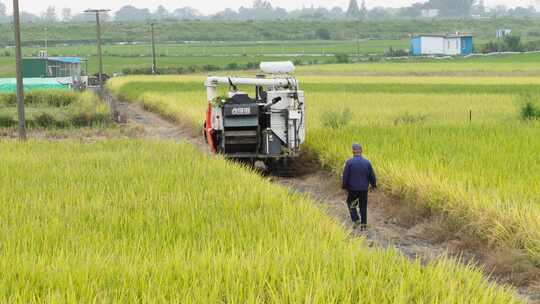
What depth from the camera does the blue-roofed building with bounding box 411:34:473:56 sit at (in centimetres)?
9075

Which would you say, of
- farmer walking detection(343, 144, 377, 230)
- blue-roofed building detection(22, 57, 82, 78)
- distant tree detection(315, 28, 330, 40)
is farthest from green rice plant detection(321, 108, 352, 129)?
distant tree detection(315, 28, 330, 40)

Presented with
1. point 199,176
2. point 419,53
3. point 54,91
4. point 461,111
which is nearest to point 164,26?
point 419,53

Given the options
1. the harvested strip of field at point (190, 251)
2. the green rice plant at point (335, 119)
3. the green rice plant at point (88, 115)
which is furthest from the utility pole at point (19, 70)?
the harvested strip of field at point (190, 251)

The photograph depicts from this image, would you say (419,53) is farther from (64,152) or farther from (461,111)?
(64,152)

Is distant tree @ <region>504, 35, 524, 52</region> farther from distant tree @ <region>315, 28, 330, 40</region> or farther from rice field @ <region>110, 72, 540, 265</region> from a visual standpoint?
rice field @ <region>110, 72, 540, 265</region>

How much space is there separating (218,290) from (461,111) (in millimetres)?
21612

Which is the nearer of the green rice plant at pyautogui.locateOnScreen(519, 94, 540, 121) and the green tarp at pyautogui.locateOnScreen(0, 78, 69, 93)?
the green rice plant at pyautogui.locateOnScreen(519, 94, 540, 121)

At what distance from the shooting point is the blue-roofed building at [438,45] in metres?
90.8

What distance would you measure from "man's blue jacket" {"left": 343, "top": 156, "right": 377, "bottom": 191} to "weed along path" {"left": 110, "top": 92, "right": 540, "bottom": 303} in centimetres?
51

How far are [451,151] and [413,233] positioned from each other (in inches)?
156

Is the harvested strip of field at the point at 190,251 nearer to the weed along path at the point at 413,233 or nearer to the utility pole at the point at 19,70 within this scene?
the weed along path at the point at 413,233

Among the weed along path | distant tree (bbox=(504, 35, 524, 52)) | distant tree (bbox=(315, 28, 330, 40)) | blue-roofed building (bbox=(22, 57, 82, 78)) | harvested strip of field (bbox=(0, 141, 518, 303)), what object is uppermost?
distant tree (bbox=(315, 28, 330, 40))

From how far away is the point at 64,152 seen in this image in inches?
664

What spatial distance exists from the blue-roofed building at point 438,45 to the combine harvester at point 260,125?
7710 cm
